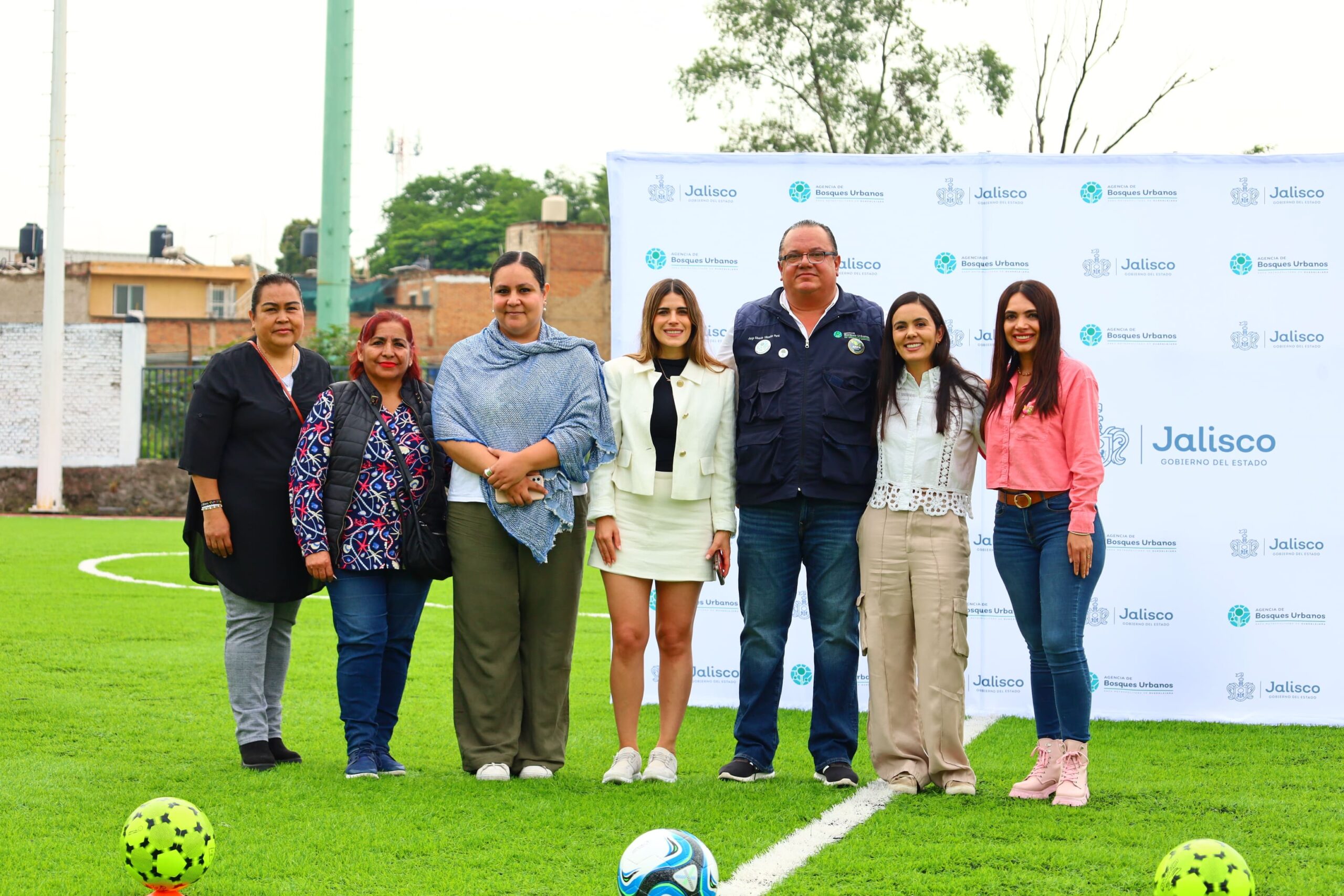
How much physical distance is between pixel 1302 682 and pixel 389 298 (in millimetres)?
48234

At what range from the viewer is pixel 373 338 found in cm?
516

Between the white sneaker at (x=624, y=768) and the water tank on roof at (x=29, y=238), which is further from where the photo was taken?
the water tank on roof at (x=29, y=238)

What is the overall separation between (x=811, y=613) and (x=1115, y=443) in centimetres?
224

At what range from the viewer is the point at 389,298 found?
52.2 m

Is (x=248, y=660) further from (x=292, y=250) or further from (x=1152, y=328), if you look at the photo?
(x=292, y=250)

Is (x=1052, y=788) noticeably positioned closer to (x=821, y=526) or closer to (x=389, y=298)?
(x=821, y=526)

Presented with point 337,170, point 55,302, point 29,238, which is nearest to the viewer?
point 55,302

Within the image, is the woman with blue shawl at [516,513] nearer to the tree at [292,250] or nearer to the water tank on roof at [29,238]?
the water tank on roof at [29,238]

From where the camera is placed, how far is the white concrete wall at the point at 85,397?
68.0ft

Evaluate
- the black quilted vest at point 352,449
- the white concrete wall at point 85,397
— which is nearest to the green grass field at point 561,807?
the black quilted vest at point 352,449

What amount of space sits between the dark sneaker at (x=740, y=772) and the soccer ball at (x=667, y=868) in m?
1.73

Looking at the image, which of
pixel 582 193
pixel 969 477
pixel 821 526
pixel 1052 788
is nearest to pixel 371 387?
pixel 821 526

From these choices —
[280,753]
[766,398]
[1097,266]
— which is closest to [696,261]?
[766,398]

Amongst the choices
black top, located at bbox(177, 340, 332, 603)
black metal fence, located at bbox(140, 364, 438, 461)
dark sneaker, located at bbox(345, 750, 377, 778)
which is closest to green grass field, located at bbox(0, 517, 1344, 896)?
dark sneaker, located at bbox(345, 750, 377, 778)
